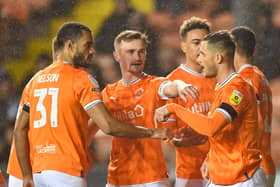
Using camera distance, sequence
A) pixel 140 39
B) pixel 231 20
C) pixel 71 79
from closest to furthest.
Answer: pixel 71 79, pixel 140 39, pixel 231 20

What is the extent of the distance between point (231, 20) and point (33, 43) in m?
2.12

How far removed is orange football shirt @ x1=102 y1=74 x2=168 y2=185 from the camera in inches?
203

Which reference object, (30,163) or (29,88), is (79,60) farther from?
(30,163)

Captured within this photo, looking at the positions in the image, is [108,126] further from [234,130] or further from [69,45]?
[234,130]

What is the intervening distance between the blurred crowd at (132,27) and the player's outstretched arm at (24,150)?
3.30 m

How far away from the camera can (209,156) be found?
183 inches

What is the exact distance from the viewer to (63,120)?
15.2ft

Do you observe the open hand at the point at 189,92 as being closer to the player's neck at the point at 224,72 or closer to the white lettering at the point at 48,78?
the player's neck at the point at 224,72

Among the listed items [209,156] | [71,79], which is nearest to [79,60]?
[71,79]

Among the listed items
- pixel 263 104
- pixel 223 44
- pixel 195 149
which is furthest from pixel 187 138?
pixel 223 44

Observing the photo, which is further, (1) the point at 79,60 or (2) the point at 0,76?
(2) the point at 0,76

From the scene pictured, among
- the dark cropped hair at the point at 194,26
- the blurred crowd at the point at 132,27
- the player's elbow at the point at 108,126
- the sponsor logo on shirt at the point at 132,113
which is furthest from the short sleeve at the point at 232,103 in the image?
the blurred crowd at the point at 132,27

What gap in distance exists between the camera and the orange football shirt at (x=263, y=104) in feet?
17.5

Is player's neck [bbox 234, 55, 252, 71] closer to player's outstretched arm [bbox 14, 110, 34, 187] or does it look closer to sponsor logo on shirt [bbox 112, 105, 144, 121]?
sponsor logo on shirt [bbox 112, 105, 144, 121]
